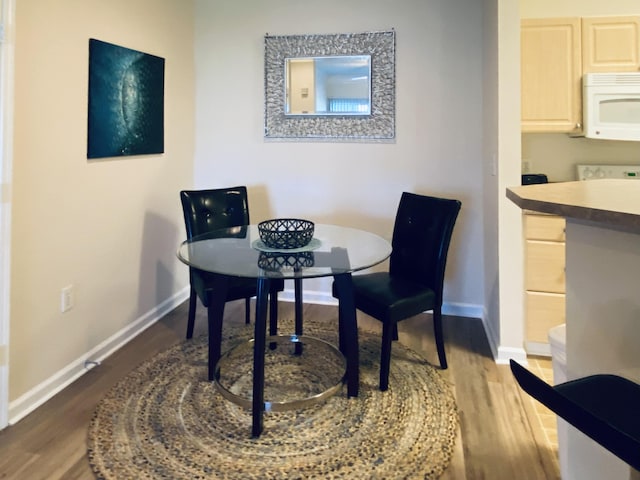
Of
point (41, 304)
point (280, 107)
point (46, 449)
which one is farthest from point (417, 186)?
point (46, 449)

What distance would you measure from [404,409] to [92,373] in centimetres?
167

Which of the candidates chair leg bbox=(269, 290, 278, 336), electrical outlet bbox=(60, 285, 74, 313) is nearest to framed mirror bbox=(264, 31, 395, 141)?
chair leg bbox=(269, 290, 278, 336)

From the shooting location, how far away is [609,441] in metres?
0.79

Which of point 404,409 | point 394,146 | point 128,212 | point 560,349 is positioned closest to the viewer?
point 560,349

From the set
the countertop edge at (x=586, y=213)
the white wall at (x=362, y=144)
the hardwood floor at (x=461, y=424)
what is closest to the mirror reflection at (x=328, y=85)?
the white wall at (x=362, y=144)

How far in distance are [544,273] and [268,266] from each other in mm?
1658

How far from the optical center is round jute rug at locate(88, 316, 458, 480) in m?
1.75

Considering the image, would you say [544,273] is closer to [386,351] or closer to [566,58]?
[386,351]

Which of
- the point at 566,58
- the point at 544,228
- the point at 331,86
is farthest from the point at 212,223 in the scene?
the point at 566,58

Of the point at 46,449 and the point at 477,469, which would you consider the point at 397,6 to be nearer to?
the point at 477,469

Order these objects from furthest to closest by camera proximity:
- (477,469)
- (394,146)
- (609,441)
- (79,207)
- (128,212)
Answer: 1. (394,146)
2. (128,212)
3. (79,207)
4. (477,469)
5. (609,441)

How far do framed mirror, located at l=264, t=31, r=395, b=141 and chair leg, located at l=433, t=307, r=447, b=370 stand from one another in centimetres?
148

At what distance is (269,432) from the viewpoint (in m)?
1.98

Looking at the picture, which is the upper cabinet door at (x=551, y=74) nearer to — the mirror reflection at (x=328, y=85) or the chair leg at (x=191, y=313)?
the mirror reflection at (x=328, y=85)
